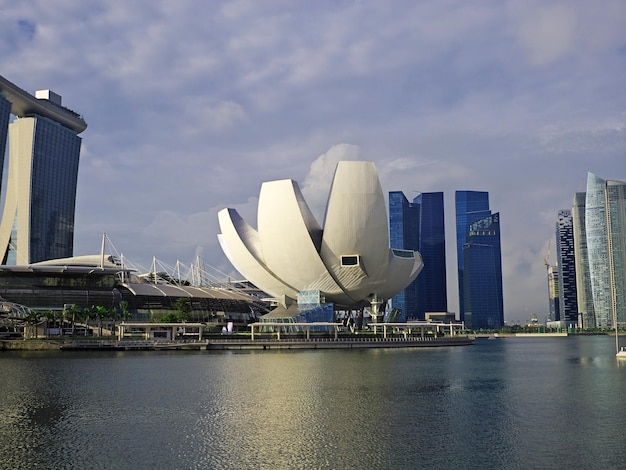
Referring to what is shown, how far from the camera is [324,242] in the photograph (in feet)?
235

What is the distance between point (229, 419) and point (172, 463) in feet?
19.1

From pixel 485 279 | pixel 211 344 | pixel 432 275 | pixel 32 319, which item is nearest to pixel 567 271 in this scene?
pixel 485 279

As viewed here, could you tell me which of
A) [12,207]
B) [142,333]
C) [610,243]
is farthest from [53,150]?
[610,243]

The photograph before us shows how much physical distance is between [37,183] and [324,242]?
218 feet

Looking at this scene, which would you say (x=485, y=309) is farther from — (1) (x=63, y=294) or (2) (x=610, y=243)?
(1) (x=63, y=294)

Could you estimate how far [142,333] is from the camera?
76.1 metres

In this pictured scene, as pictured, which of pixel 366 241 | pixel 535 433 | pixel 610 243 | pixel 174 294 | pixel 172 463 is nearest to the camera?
pixel 172 463

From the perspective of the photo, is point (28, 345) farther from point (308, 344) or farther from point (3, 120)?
point (3, 120)

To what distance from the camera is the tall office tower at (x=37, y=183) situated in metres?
113

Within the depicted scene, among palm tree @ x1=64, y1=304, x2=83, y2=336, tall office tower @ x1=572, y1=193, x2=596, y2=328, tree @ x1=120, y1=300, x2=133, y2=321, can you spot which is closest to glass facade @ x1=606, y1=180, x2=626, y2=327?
tall office tower @ x1=572, y1=193, x2=596, y2=328

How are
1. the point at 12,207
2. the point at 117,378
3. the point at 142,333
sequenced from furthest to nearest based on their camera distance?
A: the point at 12,207 → the point at 142,333 → the point at 117,378

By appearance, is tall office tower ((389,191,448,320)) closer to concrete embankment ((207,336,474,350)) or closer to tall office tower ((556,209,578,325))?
tall office tower ((556,209,578,325))

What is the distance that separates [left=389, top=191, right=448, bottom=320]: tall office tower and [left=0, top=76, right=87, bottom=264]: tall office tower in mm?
93787

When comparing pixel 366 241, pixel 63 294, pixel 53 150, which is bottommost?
pixel 63 294
